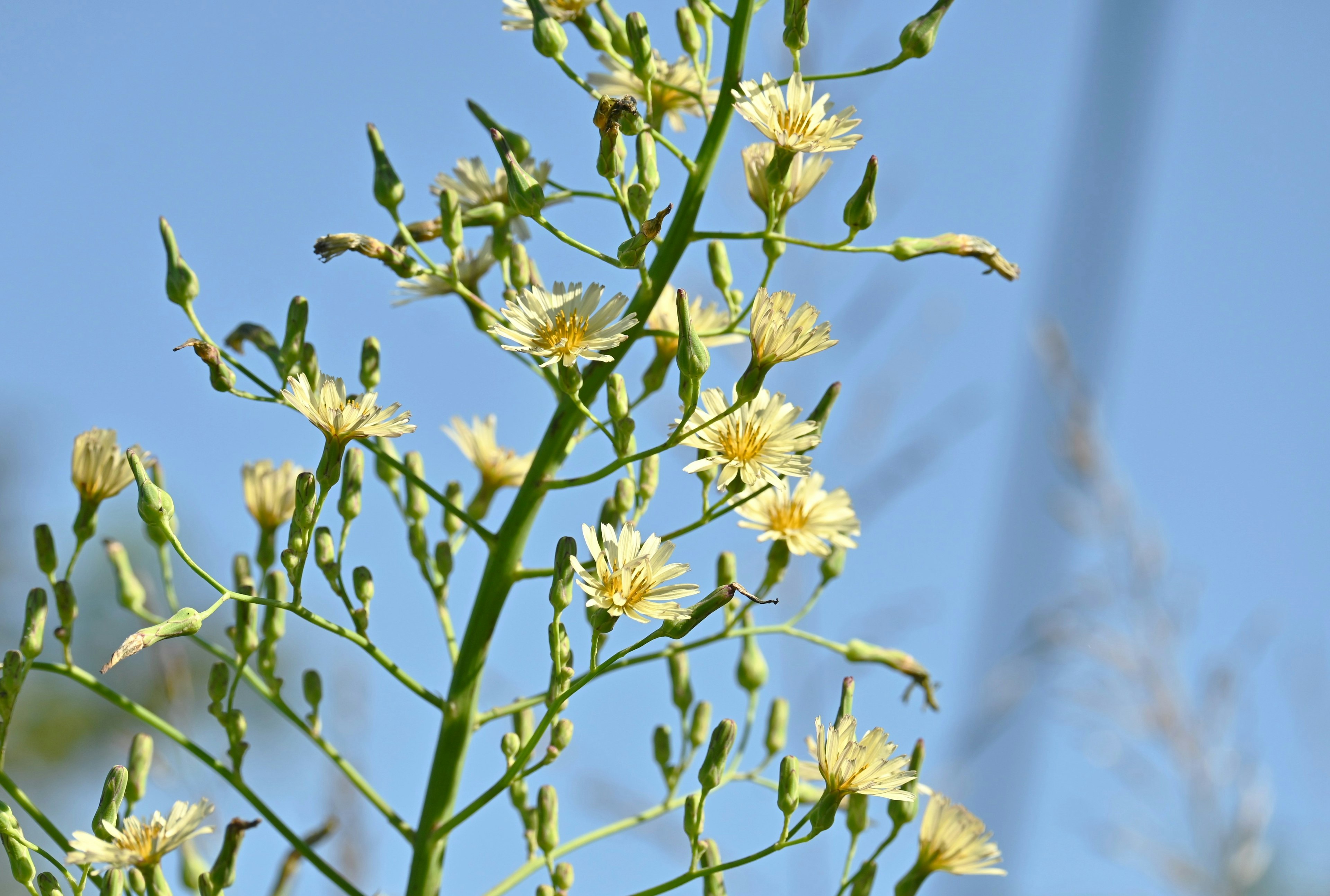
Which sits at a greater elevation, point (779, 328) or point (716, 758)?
point (779, 328)

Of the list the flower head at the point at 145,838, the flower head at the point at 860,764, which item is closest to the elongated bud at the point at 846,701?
the flower head at the point at 860,764

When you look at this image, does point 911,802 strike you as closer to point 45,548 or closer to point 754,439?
point 754,439

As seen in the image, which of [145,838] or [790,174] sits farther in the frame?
[790,174]

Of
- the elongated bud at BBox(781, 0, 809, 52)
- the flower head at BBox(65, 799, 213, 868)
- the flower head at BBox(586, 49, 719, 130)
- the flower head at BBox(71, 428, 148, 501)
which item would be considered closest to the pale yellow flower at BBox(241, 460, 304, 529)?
the flower head at BBox(71, 428, 148, 501)

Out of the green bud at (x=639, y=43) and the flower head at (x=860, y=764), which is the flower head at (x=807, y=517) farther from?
the green bud at (x=639, y=43)

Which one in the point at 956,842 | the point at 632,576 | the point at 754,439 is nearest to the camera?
the point at 632,576

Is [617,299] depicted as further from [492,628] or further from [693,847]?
[693,847]

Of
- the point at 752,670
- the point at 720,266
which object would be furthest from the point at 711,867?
the point at 720,266

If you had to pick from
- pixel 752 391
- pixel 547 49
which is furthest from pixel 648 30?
pixel 752 391
